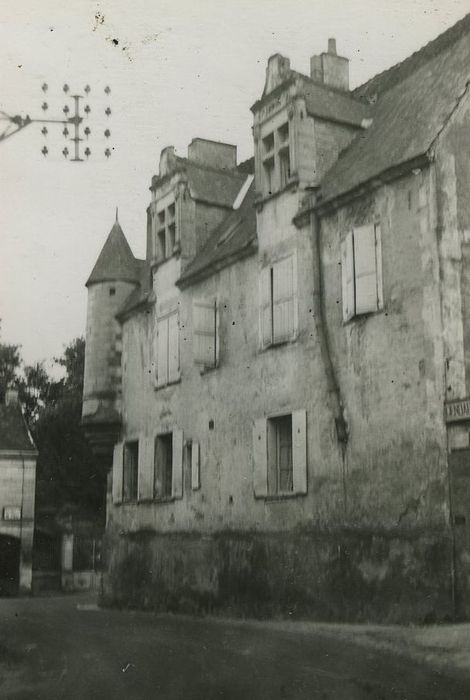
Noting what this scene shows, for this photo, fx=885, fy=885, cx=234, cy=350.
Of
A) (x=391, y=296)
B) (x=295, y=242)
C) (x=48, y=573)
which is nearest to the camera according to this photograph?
(x=391, y=296)

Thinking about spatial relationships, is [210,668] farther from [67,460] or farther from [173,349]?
[67,460]

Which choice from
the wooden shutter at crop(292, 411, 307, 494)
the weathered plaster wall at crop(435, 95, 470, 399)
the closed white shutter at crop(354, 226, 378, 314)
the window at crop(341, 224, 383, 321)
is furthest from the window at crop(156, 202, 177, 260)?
the weathered plaster wall at crop(435, 95, 470, 399)

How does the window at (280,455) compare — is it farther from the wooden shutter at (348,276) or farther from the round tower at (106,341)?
the round tower at (106,341)

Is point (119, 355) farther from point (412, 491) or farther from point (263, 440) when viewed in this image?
point (412, 491)

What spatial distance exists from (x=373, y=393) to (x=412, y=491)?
1.80m

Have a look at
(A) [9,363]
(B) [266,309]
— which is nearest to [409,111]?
(B) [266,309]

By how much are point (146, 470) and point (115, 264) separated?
6.31 meters

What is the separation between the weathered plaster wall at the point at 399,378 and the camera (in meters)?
12.6

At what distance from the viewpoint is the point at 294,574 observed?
48.5 ft

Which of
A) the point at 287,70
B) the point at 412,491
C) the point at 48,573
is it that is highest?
the point at 287,70

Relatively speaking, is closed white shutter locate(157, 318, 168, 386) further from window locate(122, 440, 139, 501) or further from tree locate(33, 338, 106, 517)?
tree locate(33, 338, 106, 517)

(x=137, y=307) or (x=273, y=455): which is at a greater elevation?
(x=137, y=307)

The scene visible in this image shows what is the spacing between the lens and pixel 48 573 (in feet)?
120

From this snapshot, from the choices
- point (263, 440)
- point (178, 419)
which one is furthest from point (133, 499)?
point (263, 440)
